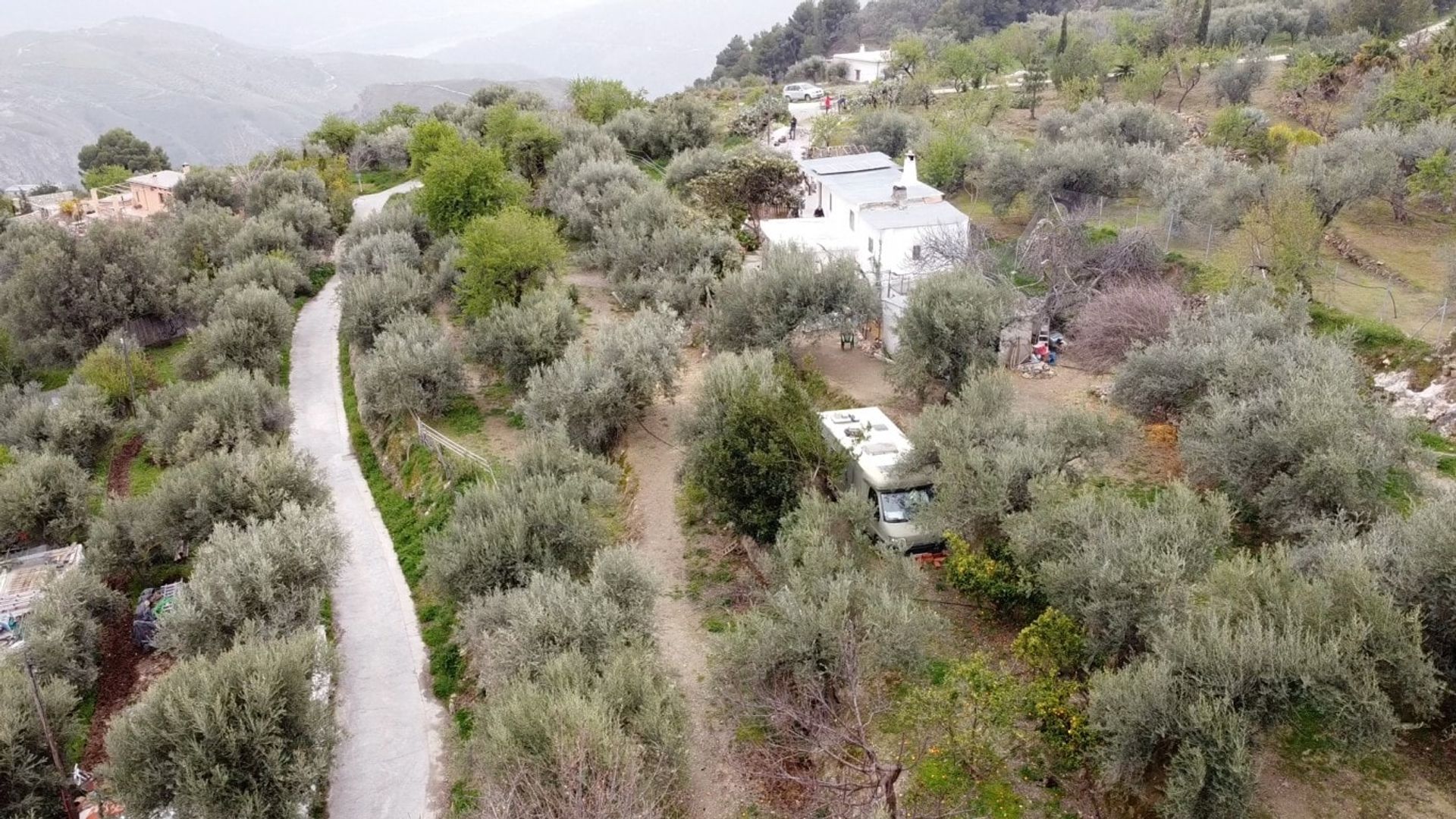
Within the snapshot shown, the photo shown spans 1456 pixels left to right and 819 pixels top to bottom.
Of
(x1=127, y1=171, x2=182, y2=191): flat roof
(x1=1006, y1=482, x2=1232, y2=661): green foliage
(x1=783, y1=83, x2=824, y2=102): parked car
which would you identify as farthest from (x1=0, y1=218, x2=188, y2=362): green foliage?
(x1=783, y1=83, x2=824, y2=102): parked car

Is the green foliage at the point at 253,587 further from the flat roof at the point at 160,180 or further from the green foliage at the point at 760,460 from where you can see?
the flat roof at the point at 160,180

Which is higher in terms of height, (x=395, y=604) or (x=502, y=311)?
(x=502, y=311)

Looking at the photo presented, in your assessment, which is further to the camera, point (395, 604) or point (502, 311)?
point (502, 311)

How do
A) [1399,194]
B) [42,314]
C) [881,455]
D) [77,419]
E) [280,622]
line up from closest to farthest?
[280,622] → [881,455] → [77,419] → [1399,194] → [42,314]

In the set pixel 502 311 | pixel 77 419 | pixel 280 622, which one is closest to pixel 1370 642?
pixel 280 622

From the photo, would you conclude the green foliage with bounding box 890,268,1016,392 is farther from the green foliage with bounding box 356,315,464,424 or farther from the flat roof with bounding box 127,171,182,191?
the flat roof with bounding box 127,171,182,191

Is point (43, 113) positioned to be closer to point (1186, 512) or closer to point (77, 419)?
point (77, 419)
